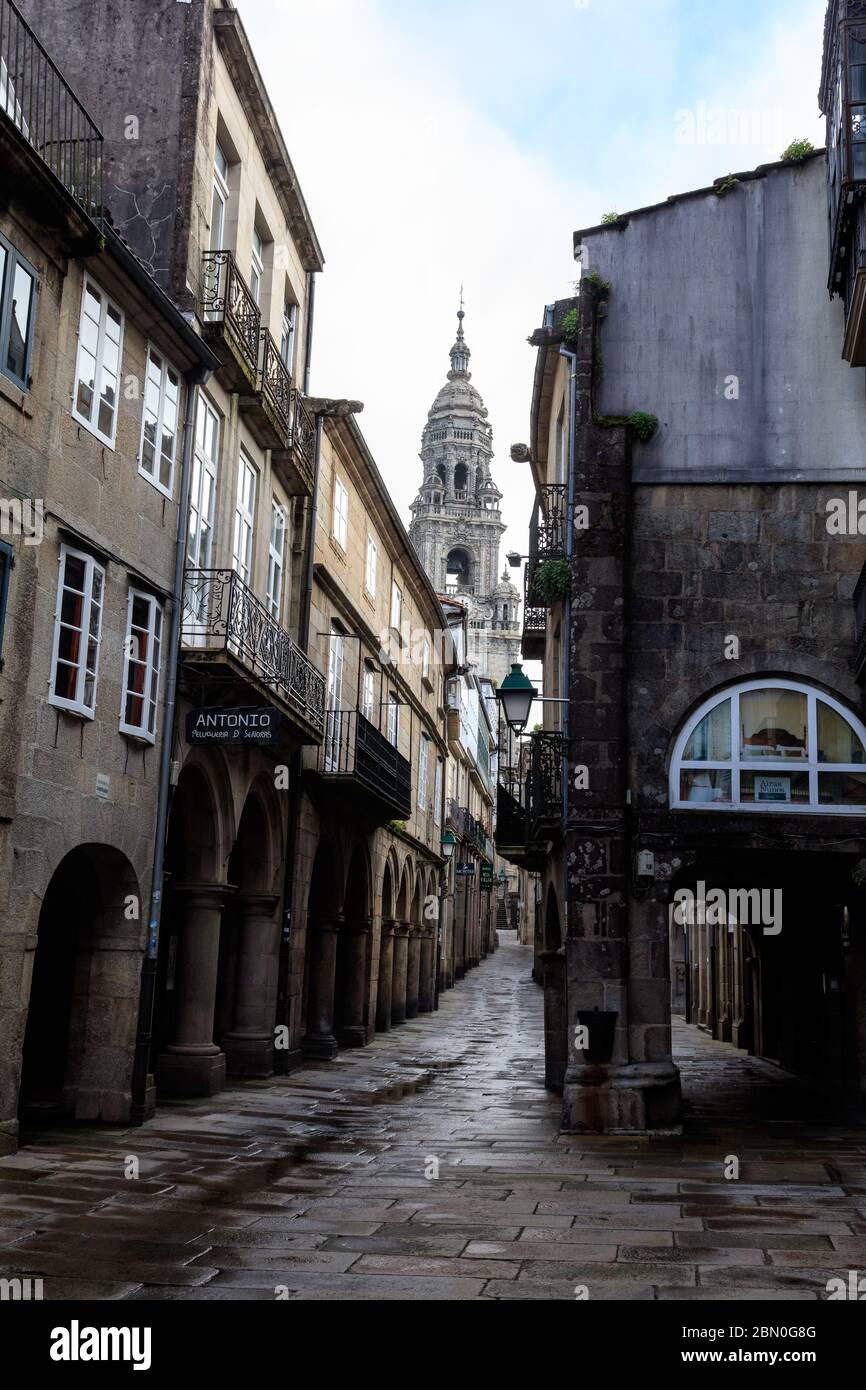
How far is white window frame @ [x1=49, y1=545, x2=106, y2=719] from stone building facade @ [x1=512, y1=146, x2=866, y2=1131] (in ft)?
17.7

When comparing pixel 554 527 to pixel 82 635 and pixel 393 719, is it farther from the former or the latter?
pixel 393 719

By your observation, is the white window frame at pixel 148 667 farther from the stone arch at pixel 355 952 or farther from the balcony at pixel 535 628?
the stone arch at pixel 355 952

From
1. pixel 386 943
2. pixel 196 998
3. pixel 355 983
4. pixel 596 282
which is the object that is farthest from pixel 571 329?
pixel 386 943

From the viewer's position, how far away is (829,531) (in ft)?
52.8

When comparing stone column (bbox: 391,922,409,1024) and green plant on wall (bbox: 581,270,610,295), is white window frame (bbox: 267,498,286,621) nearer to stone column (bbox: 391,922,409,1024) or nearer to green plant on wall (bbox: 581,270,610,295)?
green plant on wall (bbox: 581,270,610,295)

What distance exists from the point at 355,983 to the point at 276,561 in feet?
31.8

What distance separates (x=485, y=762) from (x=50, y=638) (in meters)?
59.3

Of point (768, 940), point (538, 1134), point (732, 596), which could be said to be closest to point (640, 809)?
point (732, 596)

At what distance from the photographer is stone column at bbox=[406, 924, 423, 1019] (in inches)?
1378

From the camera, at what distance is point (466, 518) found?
11388 centimetres

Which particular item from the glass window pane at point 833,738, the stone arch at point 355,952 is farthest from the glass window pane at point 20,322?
the stone arch at point 355,952

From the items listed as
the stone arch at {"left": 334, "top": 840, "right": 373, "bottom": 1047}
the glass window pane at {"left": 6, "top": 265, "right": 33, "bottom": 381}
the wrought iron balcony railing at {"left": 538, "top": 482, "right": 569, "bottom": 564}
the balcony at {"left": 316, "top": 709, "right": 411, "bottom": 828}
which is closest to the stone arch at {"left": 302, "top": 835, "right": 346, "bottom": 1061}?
the balcony at {"left": 316, "top": 709, "right": 411, "bottom": 828}

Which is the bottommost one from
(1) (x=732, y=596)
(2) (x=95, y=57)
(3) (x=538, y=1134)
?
(3) (x=538, y=1134)
